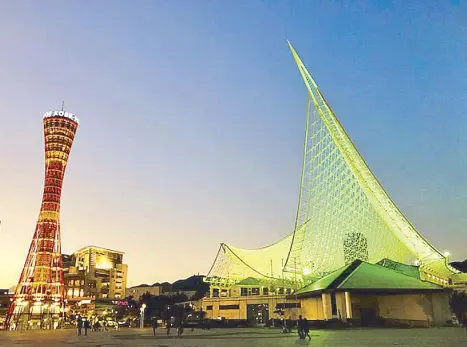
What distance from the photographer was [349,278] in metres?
37.3

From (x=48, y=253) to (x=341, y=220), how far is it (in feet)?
133

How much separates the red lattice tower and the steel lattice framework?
1277 inches

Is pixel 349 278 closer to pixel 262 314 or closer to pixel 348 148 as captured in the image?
pixel 348 148

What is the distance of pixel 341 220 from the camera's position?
42844 millimetres

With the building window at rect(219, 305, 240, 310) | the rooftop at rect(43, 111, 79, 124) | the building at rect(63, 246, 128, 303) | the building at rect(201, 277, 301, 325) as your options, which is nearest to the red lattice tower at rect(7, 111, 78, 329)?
the rooftop at rect(43, 111, 79, 124)

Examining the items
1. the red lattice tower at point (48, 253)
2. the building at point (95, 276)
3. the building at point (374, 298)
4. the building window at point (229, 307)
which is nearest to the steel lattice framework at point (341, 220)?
the building at point (374, 298)

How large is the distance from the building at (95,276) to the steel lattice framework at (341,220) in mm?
74221

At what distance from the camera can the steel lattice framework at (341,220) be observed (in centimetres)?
3647

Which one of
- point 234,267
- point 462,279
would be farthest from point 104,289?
point 462,279

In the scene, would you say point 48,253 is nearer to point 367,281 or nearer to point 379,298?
point 367,281

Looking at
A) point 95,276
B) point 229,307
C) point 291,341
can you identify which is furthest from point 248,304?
point 95,276

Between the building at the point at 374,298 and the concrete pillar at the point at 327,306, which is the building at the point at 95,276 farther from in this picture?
the concrete pillar at the point at 327,306

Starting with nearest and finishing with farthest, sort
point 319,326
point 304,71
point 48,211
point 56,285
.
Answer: point 319,326
point 304,71
point 48,211
point 56,285

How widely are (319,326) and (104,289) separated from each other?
9504 cm
